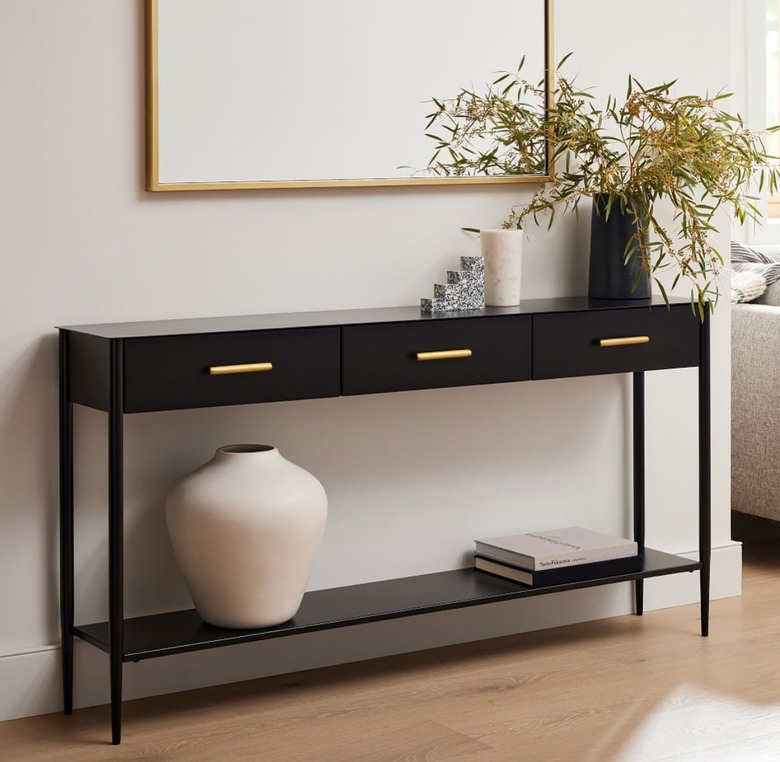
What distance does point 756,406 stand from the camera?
401cm

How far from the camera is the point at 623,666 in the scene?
308 centimetres

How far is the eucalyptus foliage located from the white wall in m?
0.09

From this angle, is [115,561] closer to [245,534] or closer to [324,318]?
[245,534]

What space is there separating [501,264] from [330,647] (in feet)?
3.22

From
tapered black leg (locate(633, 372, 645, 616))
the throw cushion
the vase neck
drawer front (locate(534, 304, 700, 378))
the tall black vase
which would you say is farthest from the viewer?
the throw cushion

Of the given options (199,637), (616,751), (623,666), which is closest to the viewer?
(616,751)

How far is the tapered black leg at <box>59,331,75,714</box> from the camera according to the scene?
107 inches

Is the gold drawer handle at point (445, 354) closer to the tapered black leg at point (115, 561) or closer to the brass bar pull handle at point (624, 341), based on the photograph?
the brass bar pull handle at point (624, 341)

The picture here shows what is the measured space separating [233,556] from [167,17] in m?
1.13

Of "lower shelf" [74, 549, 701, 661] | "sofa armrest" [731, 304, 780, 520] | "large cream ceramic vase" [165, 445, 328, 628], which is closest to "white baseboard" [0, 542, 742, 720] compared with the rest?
"lower shelf" [74, 549, 701, 661]

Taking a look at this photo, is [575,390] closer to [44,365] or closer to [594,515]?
[594,515]

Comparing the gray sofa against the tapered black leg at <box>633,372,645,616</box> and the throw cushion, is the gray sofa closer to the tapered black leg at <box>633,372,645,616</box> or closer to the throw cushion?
the throw cushion

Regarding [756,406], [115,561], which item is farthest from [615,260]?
[115,561]

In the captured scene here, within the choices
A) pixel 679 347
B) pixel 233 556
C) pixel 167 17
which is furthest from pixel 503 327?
pixel 167 17
